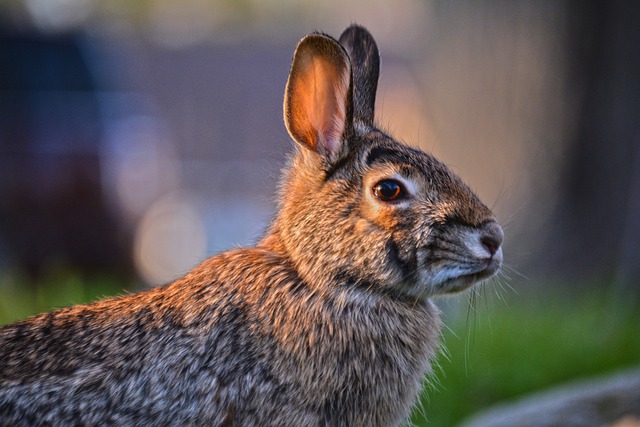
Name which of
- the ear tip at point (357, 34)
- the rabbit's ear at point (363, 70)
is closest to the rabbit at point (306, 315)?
the rabbit's ear at point (363, 70)

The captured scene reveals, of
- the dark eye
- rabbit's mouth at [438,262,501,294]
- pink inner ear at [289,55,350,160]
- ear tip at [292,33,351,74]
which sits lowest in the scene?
rabbit's mouth at [438,262,501,294]

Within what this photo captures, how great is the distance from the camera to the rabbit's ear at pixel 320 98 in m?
3.42

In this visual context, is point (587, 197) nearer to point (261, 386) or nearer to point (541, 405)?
point (541, 405)

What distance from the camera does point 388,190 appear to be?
11.1 feet

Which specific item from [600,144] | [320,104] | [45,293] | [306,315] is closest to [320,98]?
[320,104]

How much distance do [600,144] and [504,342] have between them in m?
2.87

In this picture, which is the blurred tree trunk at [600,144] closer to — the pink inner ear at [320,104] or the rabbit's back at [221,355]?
the pink inner ear at [320,104]

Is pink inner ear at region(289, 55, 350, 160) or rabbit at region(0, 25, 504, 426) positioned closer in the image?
rabbit at region(0, 25, 504, 426)

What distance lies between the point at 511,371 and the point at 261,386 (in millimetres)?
2656

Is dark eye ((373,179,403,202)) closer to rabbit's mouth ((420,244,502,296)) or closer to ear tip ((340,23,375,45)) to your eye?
rabbit's mouth ((420,244,502,296))

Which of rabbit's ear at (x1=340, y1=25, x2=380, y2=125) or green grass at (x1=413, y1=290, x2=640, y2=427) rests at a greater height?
rabbit's ear at (x1=340, y1=25, x2=380, y2=125)

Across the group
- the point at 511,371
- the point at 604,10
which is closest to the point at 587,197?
the point at 604,10

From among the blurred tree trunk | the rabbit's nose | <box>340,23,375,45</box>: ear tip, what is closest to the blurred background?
the blurred tree trunk

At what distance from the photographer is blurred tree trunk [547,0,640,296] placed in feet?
26.5
